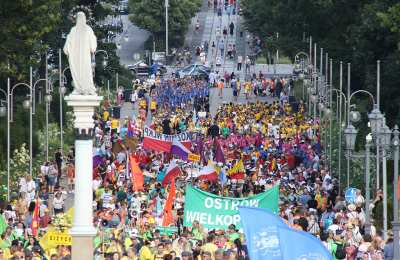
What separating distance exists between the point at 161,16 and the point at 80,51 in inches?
4237

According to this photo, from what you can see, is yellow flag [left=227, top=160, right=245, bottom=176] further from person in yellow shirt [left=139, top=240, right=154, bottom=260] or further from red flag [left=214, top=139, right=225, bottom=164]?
person in yellow shirt [left=139, top=240, right=154, bottom=260]

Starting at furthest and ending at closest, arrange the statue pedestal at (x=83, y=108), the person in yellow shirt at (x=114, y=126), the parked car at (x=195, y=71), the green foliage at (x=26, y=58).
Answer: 1. the parked car at (x=195, y=71)
2. the person in yellow shirt at (x=114, y=126)
3. the green foliage at (x=26, y=58)
4. the statue pedestal at (x=83, y=108)

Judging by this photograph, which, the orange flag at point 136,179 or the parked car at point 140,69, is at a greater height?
the orange flag at point 136,179

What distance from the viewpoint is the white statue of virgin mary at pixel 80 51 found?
135ft

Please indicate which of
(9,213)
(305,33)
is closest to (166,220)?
(9,213)

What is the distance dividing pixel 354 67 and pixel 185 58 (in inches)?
2313

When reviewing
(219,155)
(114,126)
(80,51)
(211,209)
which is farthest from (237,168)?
(80,51)

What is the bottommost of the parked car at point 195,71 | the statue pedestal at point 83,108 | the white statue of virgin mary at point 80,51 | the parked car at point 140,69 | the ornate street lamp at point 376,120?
the parked car at point 140,69

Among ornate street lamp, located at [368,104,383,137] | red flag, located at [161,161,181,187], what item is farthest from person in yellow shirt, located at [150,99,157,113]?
ornate street lamp, located at [368,104,383,137]

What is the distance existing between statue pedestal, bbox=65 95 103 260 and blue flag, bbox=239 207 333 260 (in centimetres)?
292

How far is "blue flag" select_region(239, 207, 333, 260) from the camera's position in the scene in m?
37.2

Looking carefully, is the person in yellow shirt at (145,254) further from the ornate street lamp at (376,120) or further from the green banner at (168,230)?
the ornate street lamp at (376,120)

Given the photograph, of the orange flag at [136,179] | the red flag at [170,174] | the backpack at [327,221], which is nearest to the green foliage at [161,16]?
the red flag at [170,174]

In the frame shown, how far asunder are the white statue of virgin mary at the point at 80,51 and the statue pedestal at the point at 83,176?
39cm
